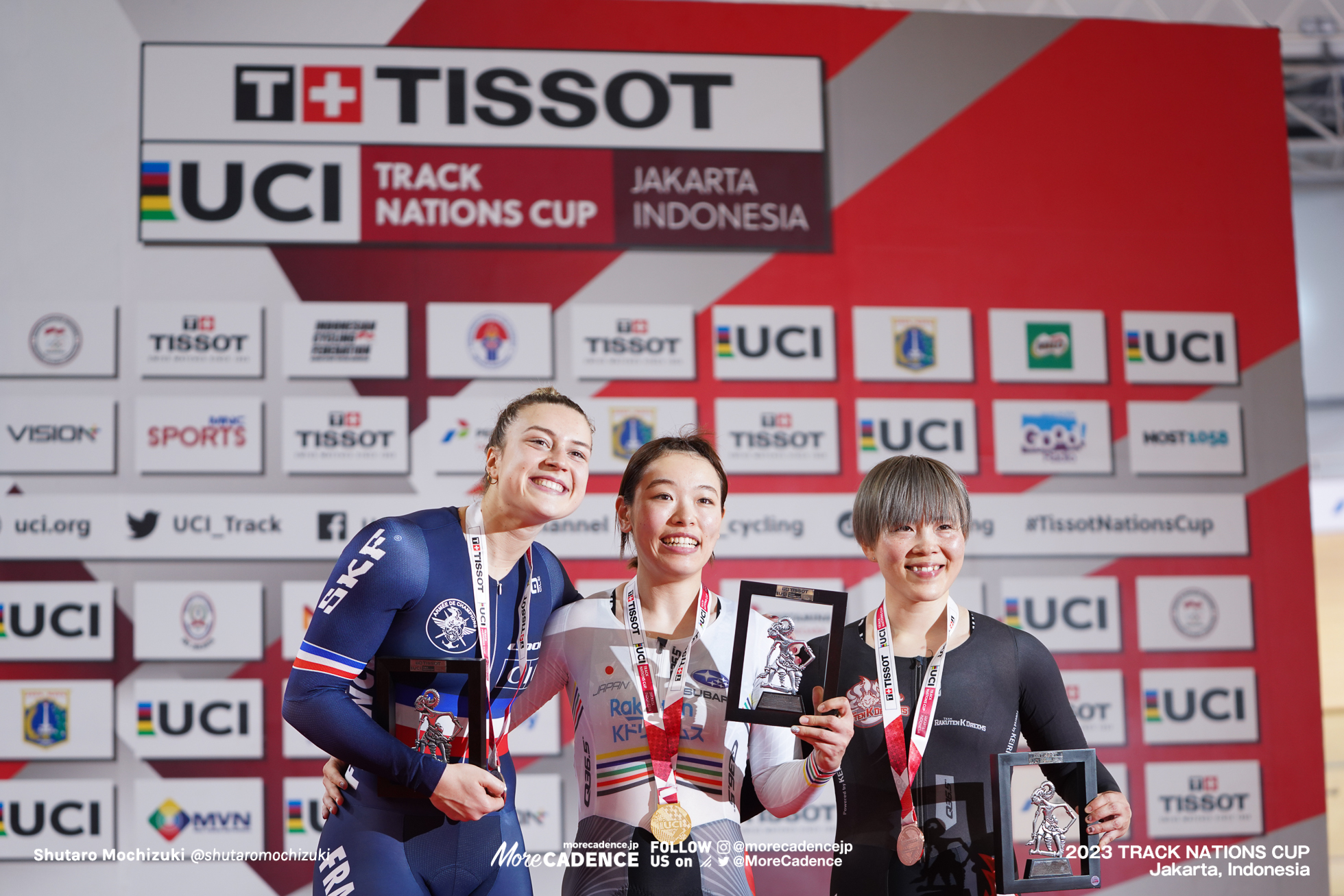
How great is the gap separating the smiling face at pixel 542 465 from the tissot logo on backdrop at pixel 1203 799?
10.4ft

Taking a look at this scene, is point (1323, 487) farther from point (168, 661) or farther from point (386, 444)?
point (168, 661)

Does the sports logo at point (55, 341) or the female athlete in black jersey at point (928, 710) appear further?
the sports logo at point (55, 341)

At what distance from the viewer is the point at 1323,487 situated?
773cm

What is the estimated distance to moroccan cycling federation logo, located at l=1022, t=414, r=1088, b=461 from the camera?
4203mm

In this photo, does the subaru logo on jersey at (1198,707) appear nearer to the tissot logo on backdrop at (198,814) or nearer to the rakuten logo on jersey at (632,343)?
the rakuten logo on jersey at (632,343)

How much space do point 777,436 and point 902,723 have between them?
206 cm

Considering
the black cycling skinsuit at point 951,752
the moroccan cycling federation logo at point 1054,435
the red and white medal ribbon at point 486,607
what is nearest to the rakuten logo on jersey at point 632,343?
the moroccan cycling federation logo at point 1054,435

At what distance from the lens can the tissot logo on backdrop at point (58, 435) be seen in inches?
152

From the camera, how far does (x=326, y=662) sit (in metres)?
2.07

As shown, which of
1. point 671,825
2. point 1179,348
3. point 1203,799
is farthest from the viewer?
point 1179,348

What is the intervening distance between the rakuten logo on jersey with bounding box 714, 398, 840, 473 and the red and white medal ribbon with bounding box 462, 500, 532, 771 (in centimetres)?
187

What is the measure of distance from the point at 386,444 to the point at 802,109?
7.52 ft

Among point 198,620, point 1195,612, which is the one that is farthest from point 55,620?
point 1195,612

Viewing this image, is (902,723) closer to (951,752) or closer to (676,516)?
(951,752)
